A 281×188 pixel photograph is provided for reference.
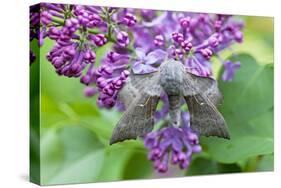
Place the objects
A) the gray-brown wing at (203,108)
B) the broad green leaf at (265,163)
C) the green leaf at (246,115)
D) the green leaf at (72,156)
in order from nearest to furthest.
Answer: the green leaf at (72,156), the gray-brown wing at (203,108), the green leaf at (246,115), the broad green leaf at (265,163)

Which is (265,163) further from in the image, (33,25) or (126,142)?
(33,25)

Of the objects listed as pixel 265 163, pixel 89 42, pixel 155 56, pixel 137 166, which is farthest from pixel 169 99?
pixel 265 163

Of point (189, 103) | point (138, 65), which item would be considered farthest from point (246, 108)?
point (138, 65)

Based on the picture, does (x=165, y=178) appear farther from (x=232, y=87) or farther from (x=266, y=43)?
(x=266, y=43)

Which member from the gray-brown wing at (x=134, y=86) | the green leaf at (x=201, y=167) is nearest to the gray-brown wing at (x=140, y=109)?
the gray-brown wing at (x=134, y=86)

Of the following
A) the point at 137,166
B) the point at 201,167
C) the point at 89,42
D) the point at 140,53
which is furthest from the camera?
the point at 201,167

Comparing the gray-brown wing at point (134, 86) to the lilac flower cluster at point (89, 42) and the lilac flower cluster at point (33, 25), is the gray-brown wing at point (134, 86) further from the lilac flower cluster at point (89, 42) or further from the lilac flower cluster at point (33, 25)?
the lilac flower cluster at point (33, 25)
